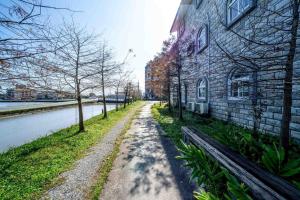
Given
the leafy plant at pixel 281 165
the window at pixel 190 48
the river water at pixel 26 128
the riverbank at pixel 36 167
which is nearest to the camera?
the leafy plant at pixel 281 165

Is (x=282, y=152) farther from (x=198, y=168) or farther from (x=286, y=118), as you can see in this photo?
(x=198, y=168)

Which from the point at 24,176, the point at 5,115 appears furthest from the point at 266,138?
the point at 5,115

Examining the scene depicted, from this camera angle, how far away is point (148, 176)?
423cm

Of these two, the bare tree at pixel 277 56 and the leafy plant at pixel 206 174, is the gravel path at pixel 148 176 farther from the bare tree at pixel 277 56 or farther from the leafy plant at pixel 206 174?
the bare tree at pixel 277 56

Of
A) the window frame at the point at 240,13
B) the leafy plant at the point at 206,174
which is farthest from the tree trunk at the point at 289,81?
the window frame at the point at 240,13

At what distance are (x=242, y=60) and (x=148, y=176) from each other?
288 centimetres

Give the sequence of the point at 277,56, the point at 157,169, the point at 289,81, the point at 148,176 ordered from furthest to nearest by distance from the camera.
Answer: the point at 157,169 → the point at 148,176 → the point at 289,81 → the point at 277,56

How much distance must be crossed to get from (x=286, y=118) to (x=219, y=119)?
681 centimetres

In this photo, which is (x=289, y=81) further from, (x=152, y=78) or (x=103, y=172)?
(x=152, y=78)

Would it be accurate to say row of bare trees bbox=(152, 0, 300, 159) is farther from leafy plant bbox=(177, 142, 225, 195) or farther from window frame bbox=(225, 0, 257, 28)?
leafy plant bbox=(177, 142, 225, 195)

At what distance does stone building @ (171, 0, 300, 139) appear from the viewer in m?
3.37

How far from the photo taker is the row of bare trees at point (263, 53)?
119 inches

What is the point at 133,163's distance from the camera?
503 centimetres

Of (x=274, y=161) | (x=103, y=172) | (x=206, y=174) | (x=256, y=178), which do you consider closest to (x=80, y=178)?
(x=103, y=172)
